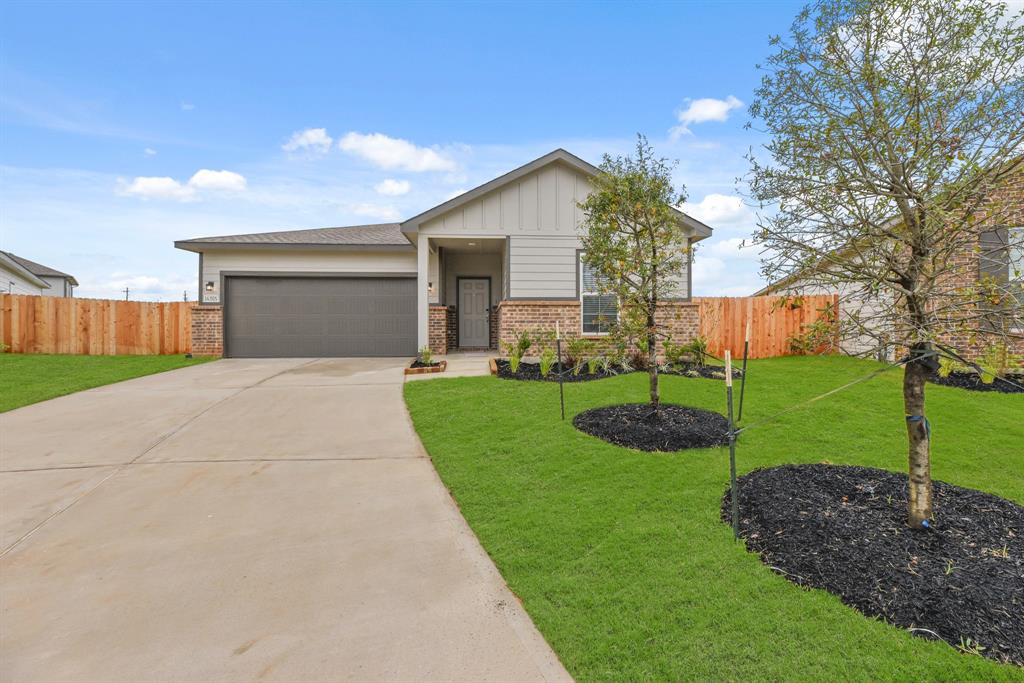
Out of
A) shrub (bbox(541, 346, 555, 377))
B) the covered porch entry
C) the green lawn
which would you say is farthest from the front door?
the green lawn

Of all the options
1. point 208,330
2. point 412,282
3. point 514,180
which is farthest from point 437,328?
point 208,330

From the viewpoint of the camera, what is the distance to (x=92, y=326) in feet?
44.5

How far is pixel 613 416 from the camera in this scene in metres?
5.92

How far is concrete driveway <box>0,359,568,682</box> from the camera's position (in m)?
2.13

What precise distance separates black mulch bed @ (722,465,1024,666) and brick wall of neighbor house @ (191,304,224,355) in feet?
46.2

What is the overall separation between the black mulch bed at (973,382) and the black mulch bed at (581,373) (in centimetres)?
341

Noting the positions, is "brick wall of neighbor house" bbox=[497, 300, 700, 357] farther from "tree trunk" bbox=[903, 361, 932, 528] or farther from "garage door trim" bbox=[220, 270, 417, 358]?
"tree trunk" bbox=[903, 361, 932, 528]

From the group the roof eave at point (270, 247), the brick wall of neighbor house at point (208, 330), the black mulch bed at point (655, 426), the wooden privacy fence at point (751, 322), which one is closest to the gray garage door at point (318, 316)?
the brick wall of neighbor house at point (208, 330)

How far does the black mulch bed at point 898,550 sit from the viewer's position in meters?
2.17

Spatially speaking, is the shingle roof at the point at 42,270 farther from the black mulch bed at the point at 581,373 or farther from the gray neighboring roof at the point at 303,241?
the black mulch bed at the point at 581,373

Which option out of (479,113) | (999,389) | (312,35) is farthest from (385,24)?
(999,389)

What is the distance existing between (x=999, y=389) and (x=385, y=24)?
44.9 feet

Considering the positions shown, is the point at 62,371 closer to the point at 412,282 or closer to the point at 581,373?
the point at 412,282

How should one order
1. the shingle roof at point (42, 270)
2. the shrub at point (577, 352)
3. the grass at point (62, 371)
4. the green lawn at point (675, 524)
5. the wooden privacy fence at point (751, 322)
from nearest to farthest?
the green lawn at point (675, 524) → the grass at point (62, 371) → the shrub at point (577, 352) → the wooden privacy fence at point (751, 322) → the shingle roof at point (42, 270)
